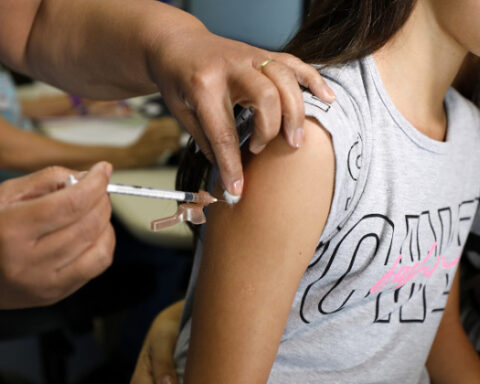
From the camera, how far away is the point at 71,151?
1596 mm

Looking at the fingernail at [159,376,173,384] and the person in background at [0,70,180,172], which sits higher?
the fingernail at [159,376,173,384]

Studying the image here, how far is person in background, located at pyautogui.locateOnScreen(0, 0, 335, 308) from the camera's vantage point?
0.45 m

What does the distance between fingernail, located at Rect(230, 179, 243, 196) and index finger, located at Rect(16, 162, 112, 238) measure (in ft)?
0.52

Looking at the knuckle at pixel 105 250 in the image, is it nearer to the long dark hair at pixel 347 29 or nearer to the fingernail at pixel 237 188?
the fingernail at pixel 237 188

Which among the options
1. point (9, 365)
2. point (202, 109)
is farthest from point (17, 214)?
point (9, 365)

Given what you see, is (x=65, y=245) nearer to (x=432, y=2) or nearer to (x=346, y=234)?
(x=346, y=234)

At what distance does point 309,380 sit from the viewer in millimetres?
753

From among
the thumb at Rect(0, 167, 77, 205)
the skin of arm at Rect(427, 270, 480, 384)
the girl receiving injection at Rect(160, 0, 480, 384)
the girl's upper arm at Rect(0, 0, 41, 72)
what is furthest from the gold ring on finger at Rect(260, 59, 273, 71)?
the skin of arm at Rect(427, 270, 480, 384)

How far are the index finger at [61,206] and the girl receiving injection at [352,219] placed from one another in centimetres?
20

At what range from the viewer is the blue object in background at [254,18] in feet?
5.63

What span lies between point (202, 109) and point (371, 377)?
1.76 feet

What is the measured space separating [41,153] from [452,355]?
51.3 inches

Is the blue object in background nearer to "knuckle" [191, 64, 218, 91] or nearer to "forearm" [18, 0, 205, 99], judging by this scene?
"forearm" [18, 0, 205, 99]

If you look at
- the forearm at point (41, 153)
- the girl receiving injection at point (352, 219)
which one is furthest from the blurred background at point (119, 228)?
the girl receiving injection at point (352, 219)
